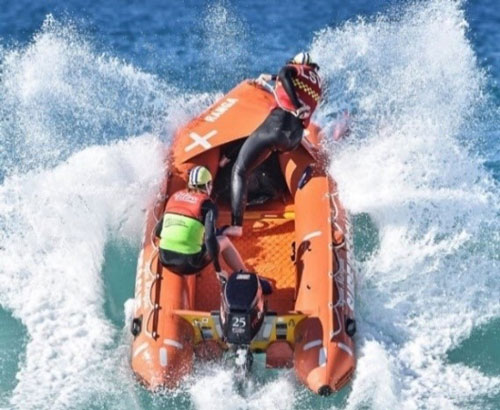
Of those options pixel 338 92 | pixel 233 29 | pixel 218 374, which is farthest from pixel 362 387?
pixel 233 29

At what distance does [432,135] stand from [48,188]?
417cm

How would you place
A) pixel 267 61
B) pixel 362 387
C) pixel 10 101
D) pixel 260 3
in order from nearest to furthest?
pixel 362 387
pixel 10 101
pixel 267 61
pixel 260 3

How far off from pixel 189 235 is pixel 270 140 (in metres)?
1.70

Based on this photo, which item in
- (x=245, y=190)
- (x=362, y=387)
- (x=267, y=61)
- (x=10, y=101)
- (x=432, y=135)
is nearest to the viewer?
(x=362, y=387)

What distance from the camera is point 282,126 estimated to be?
31.0ft

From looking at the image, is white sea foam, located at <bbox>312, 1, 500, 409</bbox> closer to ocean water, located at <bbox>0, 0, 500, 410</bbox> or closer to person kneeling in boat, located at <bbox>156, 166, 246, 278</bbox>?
ocean water, located at <bbox>0, 0, 500, 410</bbox>

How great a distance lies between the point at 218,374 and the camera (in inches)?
311

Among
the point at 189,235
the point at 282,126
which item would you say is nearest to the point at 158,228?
the point at 189,235

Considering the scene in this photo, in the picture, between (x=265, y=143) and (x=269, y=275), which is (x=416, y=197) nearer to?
(x=265, y=143)

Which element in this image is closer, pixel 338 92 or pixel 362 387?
pixel 362 387

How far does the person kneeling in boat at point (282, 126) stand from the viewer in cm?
938

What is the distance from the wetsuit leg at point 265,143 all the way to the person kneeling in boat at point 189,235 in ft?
3.62

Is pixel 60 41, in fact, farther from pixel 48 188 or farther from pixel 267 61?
pixel 48 188

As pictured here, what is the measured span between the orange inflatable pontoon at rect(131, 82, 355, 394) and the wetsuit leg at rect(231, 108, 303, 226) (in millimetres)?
441
